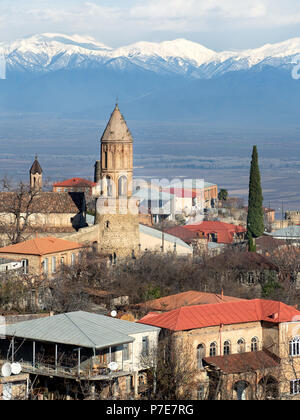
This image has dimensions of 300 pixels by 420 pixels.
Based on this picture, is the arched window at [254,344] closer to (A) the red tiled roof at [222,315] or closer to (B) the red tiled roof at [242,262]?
(A) the red tiled roof at [222,315]

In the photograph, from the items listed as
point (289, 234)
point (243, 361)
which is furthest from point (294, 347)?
point (289, 234)

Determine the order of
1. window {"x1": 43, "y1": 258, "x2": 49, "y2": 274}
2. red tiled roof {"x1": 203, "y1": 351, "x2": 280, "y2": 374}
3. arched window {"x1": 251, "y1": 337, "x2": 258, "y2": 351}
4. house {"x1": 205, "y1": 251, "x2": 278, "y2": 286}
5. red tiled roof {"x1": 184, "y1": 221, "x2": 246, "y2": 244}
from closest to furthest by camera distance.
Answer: red tiled roof {"x1": 203, "y1": 351, "x2": 280, "y2": 374}
arched window {"x1": 251, "y1": 337, "x2": 258, "y2": 351}
window {"x1": 43, "y1": 258, "x2": 49, "y2": 274}
house {"x1": 205, "y1": 251, "x2": 278, "y2": 286}
red tiled roof {"x1": 184, "y1": 221, "x2": 246, "y2": 244}

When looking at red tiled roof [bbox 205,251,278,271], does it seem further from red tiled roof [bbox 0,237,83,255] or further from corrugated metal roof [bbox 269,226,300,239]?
corrugated metal roof [bbox 269,226,300,239]

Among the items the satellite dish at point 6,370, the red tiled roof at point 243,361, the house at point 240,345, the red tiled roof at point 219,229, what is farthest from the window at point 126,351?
the red tiled roof at point 219,229

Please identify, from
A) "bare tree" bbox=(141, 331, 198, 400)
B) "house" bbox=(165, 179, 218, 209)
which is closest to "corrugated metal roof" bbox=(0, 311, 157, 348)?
"bare tree" bbox=(141, 331, 198, 400)

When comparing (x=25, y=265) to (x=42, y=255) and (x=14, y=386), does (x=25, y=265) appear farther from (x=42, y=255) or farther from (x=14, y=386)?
(x=14, y=386)
